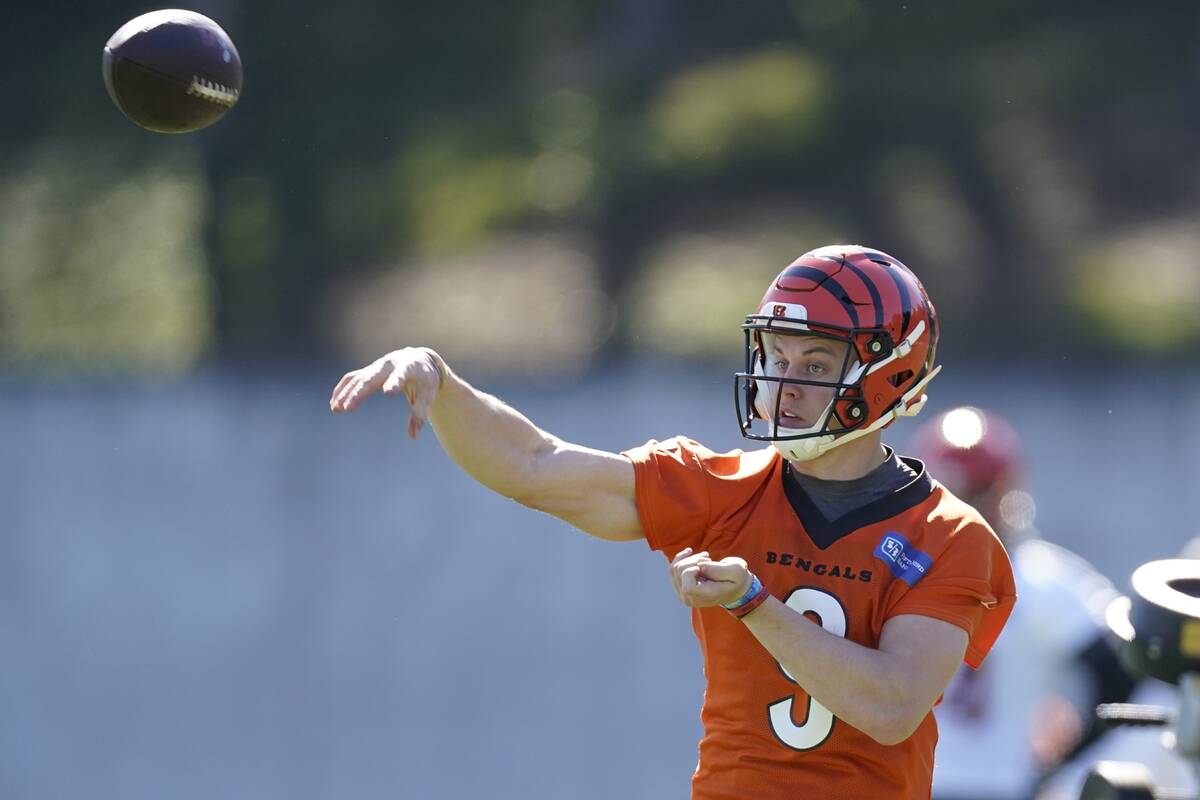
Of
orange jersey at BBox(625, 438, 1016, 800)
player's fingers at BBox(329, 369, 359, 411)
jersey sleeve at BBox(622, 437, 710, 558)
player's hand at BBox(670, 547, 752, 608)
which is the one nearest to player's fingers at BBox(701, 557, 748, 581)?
player's hand at BBox(670, 547, 752, 608)

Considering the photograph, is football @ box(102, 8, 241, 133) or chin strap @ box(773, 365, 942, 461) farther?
football @ box(102, 8, 241, 133)

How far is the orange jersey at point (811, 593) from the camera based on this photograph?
3.52 metres

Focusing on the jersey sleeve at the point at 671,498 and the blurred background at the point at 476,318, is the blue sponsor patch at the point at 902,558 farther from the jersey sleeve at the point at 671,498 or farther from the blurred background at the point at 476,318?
the blurred background at the point at 476,318

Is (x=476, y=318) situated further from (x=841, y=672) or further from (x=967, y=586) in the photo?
(x=841, y=672)

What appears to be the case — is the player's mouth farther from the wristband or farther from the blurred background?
the blurred background

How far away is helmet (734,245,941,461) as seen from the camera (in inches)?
142

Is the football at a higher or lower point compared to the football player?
higher

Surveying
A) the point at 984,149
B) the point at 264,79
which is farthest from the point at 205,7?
the point at 984,149

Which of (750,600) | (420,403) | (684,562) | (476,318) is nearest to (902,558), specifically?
(750,600)

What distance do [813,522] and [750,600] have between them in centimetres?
46

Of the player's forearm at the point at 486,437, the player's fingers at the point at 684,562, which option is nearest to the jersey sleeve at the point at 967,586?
the player's fingers at the point at 684,562

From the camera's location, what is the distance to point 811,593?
3.55 metres

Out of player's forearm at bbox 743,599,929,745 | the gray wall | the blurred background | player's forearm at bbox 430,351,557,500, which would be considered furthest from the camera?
the blurred background

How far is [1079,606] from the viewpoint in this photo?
6.18m
